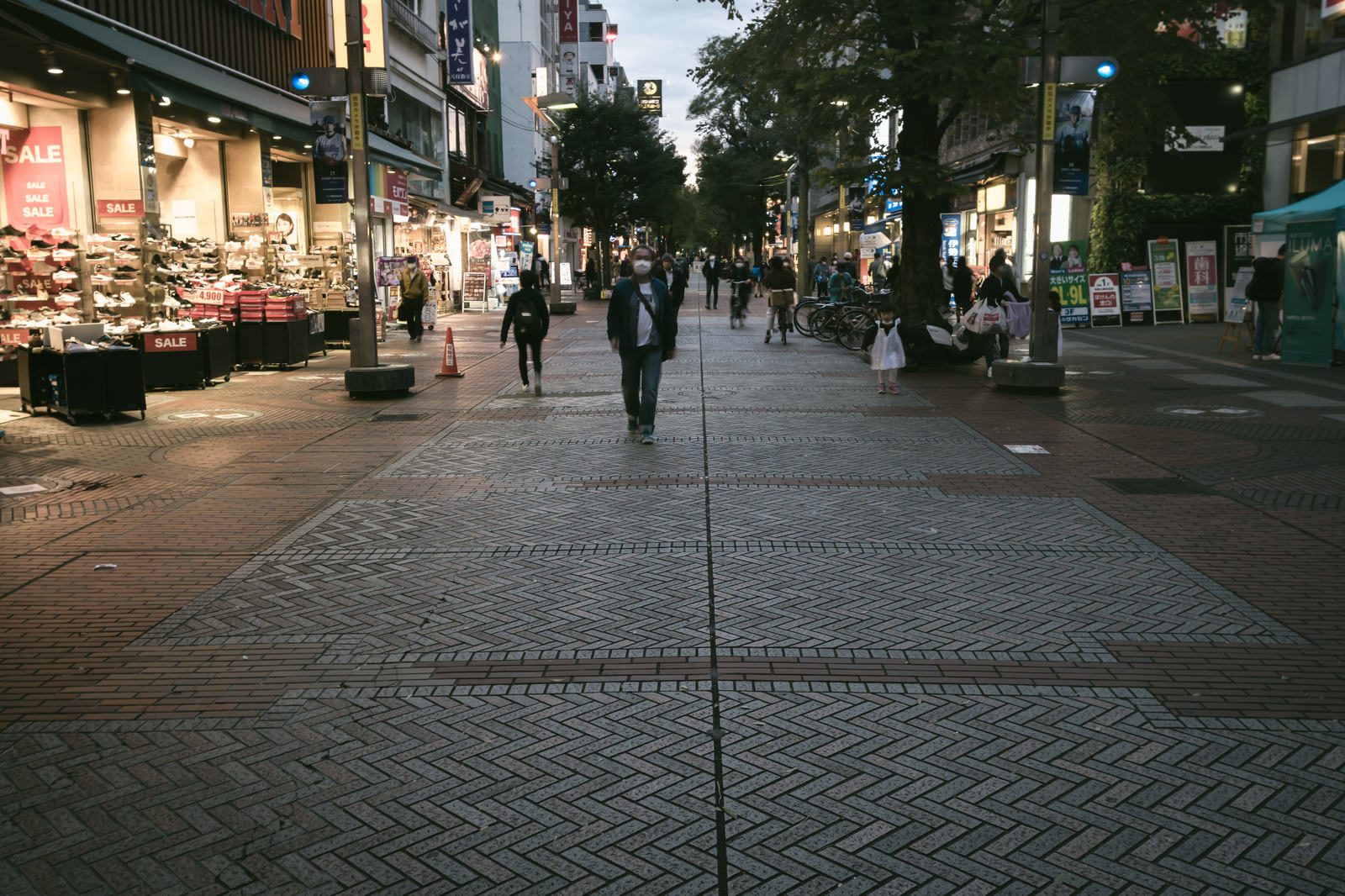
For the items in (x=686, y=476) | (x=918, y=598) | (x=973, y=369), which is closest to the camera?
(x=918, y=598)

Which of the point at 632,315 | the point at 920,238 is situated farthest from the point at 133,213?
the point at 920,238

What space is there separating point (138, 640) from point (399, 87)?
3315cm

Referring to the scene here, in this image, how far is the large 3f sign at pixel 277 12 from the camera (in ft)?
72.6

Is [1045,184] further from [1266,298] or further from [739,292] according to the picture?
[739,292]

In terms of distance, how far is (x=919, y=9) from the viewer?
17594 mm

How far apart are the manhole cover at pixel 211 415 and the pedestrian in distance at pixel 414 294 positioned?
11266 millimetres

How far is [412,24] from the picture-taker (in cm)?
3647

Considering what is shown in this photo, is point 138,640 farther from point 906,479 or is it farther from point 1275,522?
point 1275,522

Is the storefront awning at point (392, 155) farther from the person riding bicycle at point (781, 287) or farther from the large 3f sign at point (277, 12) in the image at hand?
the person riding bicycle at point (781, 287)

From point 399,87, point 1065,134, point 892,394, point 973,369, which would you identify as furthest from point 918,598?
point 399,87

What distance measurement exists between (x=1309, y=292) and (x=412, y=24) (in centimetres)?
2822

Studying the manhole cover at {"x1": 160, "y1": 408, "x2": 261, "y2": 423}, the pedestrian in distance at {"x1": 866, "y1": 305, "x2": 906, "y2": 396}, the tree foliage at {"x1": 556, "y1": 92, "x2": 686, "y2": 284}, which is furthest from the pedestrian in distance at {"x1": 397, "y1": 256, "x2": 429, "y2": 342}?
the tree foliage at {"x1": 556, "y1": 92, "x2": 686, "y2": 284}

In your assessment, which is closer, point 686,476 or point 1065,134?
point 686,476

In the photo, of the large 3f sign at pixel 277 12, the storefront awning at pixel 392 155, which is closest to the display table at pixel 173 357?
the large 3f sign at pixel 277 12
